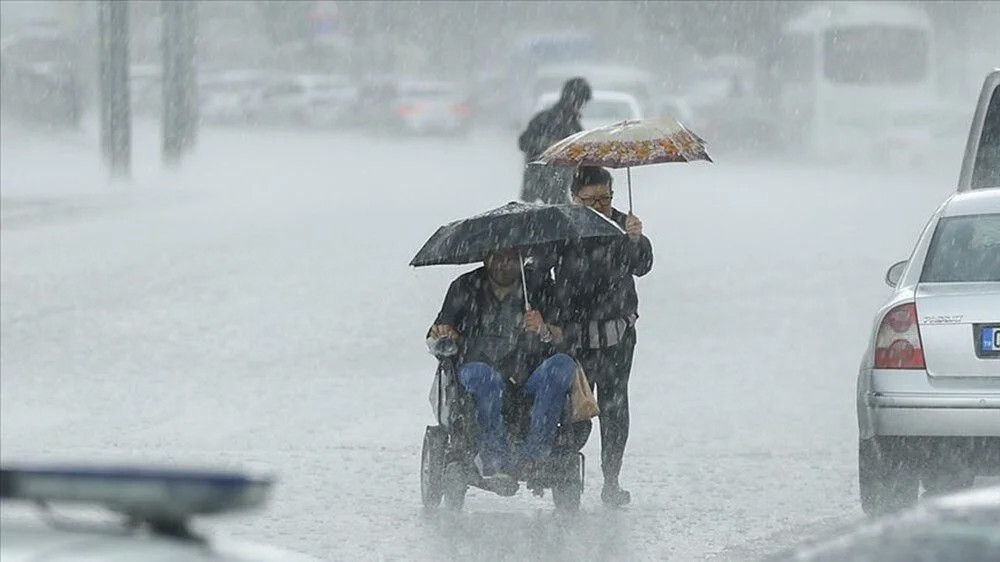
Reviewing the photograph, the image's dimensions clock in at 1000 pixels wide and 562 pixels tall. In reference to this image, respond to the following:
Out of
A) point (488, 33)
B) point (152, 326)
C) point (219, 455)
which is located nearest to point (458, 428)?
point (219, 455)

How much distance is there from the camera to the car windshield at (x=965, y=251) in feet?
28.9

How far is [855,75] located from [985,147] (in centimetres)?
3696

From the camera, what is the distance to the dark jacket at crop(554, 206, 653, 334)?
9.20 m

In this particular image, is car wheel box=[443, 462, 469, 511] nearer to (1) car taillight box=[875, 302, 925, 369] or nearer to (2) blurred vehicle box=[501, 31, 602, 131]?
(1) car taillight box=[875, 302, 925, 369]

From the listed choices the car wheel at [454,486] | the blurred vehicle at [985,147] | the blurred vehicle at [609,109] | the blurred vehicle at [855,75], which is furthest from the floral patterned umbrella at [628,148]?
the blurred vehicle at [855,75]

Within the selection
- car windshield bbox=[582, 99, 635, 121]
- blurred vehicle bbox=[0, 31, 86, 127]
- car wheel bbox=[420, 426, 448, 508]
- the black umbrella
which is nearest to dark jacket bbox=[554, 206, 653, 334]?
the black umbrella

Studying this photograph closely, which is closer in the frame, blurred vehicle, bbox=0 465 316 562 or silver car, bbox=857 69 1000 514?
blurred vehicle, bbox=0 465 316 562

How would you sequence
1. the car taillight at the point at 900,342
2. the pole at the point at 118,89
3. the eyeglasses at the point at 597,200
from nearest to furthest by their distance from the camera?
1. the car taillight at the point at 900,342
2. the eyeglasses at the point at 597,200
3. the pole at the point at 118,89

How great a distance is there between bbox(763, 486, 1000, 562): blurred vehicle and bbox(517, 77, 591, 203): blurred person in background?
9.92m

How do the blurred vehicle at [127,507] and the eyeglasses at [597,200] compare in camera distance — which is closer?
the blurred vehicle at [127,507]

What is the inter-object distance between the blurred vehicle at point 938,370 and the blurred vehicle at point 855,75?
36844mm

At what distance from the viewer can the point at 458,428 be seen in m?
8.95

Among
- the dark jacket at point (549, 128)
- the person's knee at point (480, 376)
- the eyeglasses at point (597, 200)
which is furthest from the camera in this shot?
the dark jacket at point (549, 128)

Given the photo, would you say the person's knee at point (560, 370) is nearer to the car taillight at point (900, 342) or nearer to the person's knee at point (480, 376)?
the person's knee at point (480, 376)
